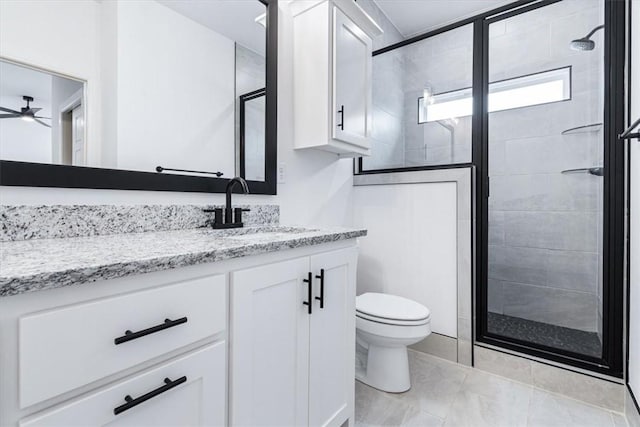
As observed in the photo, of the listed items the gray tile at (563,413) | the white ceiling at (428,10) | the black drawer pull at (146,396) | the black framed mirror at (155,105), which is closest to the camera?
the black drawer pull at (146,396)

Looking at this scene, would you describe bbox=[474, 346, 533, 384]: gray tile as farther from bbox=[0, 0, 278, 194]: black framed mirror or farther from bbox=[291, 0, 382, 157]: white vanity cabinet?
bbox=[0, 0, 278, 194]: black framed mirror

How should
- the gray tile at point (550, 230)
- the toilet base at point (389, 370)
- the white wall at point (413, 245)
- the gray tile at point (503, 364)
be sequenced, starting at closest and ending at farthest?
the toilet base at point (389, 370) → the gray tile at point (503, 364) → the gray tile at point (550, 230) → the white wall at point (413, 245)

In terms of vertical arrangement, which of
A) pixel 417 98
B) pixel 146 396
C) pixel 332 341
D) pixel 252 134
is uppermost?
pixel 417 98

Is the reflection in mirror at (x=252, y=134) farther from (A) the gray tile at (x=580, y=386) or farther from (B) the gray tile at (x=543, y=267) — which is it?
(A) the gray tile at (x=580, y=386)

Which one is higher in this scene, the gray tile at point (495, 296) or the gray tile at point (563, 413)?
the gray tile at point (495, 296)

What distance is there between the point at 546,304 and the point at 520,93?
1446 mm

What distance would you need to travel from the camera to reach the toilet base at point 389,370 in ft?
5.55

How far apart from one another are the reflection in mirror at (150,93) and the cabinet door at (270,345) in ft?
2.29

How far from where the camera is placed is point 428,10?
280 cm

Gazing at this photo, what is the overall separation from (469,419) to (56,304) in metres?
1.69

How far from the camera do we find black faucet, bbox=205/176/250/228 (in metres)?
1.40

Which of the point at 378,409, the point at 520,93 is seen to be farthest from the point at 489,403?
the point at 520,93

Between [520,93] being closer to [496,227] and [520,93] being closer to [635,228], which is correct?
[496,227]

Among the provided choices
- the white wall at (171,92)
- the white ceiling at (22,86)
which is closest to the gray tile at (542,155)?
the white wall at (171,92)
